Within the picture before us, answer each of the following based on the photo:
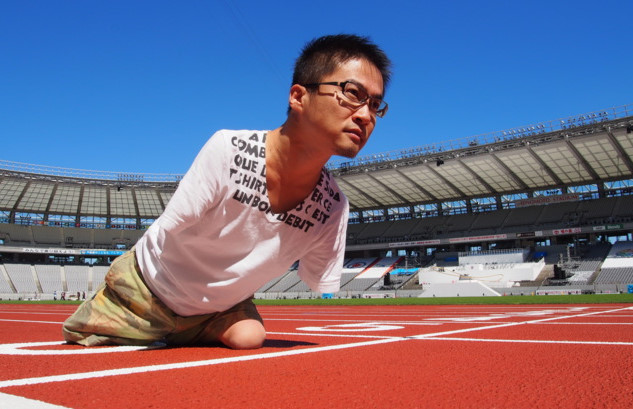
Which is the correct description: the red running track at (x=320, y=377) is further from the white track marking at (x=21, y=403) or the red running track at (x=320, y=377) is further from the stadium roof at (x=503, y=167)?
the stadium roof at (x=503, y=167)

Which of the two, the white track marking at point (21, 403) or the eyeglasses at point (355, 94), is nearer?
the white track marking at point (21, 403)

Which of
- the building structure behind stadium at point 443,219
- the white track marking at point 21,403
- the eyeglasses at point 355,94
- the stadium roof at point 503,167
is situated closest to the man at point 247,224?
the eyeglasses at point 355,94

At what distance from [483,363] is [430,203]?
159 ft

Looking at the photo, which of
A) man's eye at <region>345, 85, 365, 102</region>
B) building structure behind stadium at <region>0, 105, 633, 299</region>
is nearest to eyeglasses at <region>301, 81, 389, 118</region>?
man's eye at <region>345, 85, 365, 102</region>

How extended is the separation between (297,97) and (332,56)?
0.30m

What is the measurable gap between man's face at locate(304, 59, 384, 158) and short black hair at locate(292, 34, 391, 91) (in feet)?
0.15

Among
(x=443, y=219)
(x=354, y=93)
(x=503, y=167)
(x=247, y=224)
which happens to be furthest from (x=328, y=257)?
(x=443, y=219)

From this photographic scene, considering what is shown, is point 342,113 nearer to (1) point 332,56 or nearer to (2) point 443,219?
(1) point 332,56

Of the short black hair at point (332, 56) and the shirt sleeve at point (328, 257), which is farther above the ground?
the short black hair at point (332, 56)

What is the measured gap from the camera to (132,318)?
364cm

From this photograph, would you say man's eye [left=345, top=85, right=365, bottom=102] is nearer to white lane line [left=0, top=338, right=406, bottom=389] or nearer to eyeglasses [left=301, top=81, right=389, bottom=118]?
eyeglasses [left=301, top=81, right=389, bottom=118]

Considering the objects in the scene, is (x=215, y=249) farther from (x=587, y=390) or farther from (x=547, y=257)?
(x=547, y=257)

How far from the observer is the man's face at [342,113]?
8.64 ft

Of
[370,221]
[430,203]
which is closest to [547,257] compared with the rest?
[430,203]
